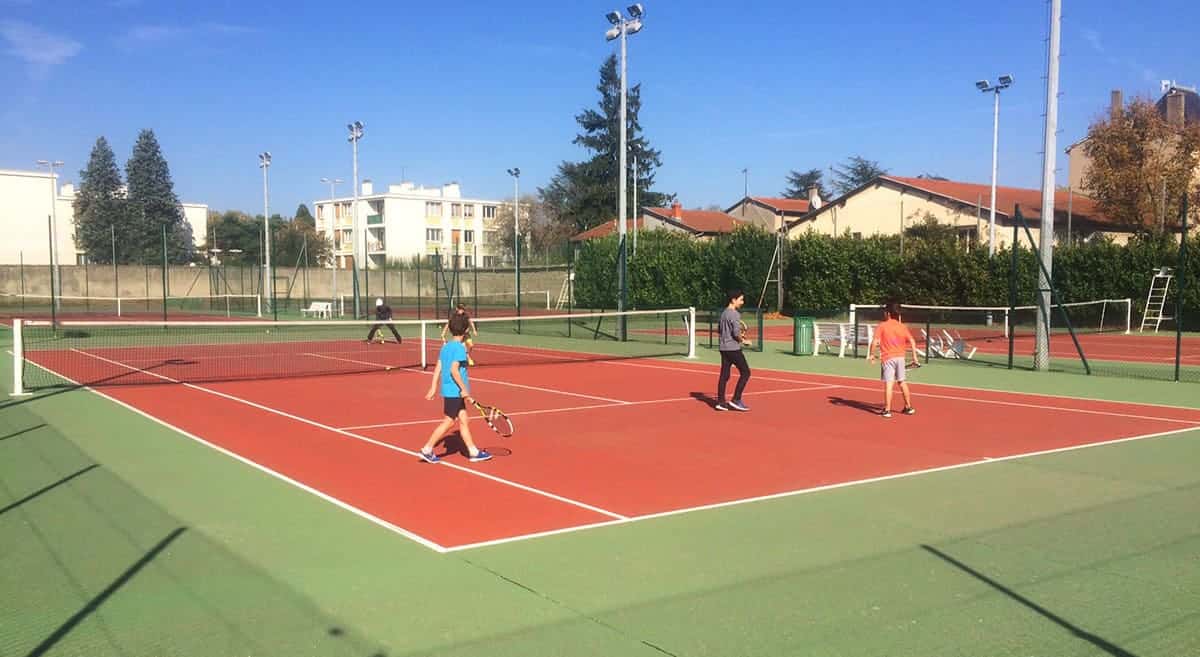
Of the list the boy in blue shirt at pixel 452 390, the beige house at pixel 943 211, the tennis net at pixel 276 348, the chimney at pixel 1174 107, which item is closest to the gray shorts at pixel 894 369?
the boy in blue shirt at pixel 452 390

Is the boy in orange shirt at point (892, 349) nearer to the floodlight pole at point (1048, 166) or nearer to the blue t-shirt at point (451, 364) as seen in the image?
the blue t-shirt at point (451, 364)

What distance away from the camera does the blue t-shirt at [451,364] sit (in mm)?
9758

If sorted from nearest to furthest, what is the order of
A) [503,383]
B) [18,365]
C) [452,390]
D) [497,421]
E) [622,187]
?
[452,390] → [497,421] → [18,365] → [503,383] → [622,187]

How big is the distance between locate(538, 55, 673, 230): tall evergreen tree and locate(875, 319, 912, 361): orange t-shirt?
2604 inches

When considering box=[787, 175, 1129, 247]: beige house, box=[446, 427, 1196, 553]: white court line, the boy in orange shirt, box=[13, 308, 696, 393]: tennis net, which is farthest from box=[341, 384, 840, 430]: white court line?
box=[787, 175, 1129, 247]: beige house

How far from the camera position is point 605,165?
3177 inches

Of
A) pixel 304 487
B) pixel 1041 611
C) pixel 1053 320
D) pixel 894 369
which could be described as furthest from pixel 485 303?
pixel 1041 611

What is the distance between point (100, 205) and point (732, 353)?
87.6m

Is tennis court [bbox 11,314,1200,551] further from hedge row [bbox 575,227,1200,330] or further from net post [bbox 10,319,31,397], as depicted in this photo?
hedge row [bbox 575,227,1200,330]

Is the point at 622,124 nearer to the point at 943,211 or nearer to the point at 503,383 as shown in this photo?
the point at 503,383

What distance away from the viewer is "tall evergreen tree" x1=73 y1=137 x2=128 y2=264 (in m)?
84.6

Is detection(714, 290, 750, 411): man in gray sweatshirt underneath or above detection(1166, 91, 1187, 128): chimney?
underneath

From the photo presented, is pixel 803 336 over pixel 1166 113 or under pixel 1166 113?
under

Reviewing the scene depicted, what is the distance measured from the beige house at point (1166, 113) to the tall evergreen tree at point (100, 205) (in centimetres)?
7650
